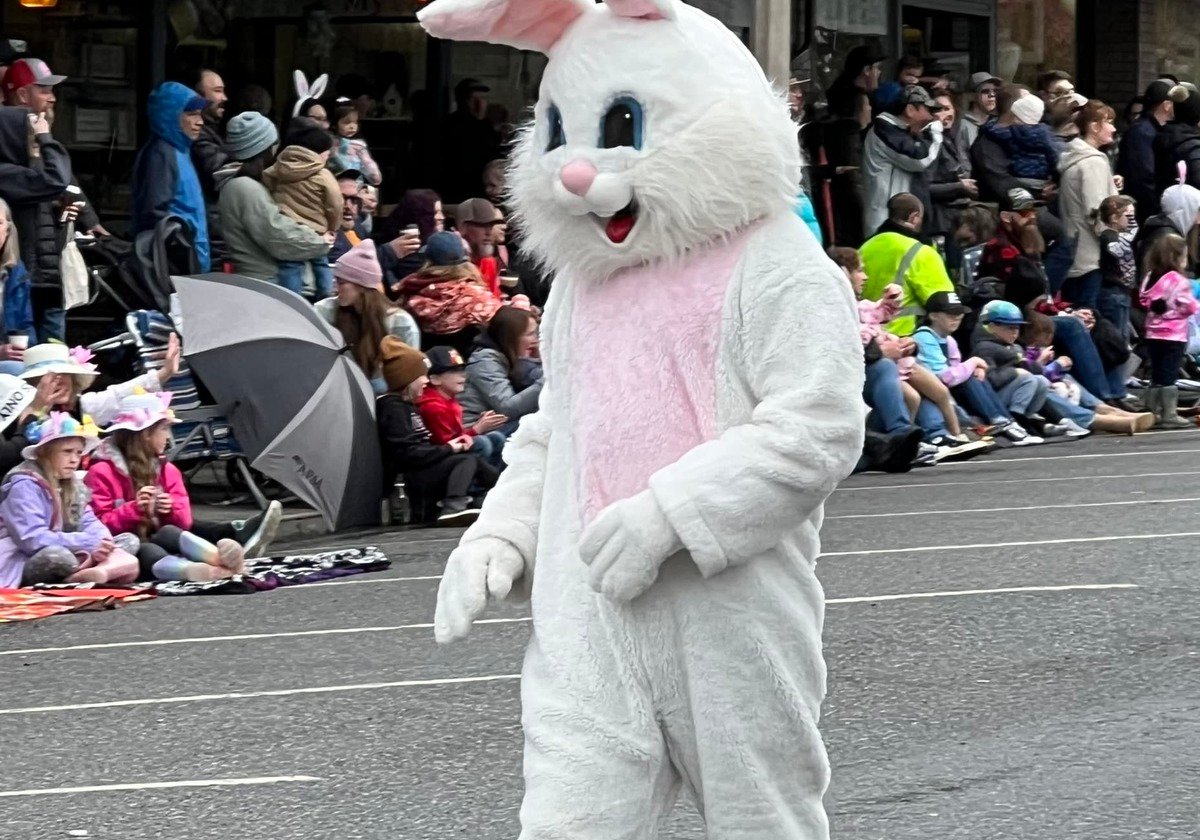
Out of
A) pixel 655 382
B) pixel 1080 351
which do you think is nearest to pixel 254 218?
pixel 1080 351

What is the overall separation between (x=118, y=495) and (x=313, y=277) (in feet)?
11.3

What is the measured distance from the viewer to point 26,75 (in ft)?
44.0

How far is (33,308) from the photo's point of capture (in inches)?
517

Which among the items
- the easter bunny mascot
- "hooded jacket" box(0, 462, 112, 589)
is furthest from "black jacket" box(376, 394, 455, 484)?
the easter bunny mascot

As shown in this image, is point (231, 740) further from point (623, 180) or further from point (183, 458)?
point (183, 458)

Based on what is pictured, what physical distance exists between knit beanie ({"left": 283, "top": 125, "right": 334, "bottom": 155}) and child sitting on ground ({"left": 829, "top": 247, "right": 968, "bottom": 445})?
3441 millimetres

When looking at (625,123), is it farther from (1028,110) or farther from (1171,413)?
(1028,110)

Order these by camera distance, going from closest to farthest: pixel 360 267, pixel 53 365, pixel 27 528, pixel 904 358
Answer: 1. pixel 27 528
2. pixel 53 365
3. pixel 360 267
4. pixel 904 358

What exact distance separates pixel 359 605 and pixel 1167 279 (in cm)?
1010

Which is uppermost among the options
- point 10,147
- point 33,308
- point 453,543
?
point 10,147

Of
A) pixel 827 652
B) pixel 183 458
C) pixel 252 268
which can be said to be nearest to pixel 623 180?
pixel 827 652

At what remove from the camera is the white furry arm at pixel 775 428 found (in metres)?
4.13

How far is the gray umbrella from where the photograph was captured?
12.7 m

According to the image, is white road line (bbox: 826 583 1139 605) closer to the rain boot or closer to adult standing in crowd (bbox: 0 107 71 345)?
adult standing in crowd (bbox: 0 107 71 345)
